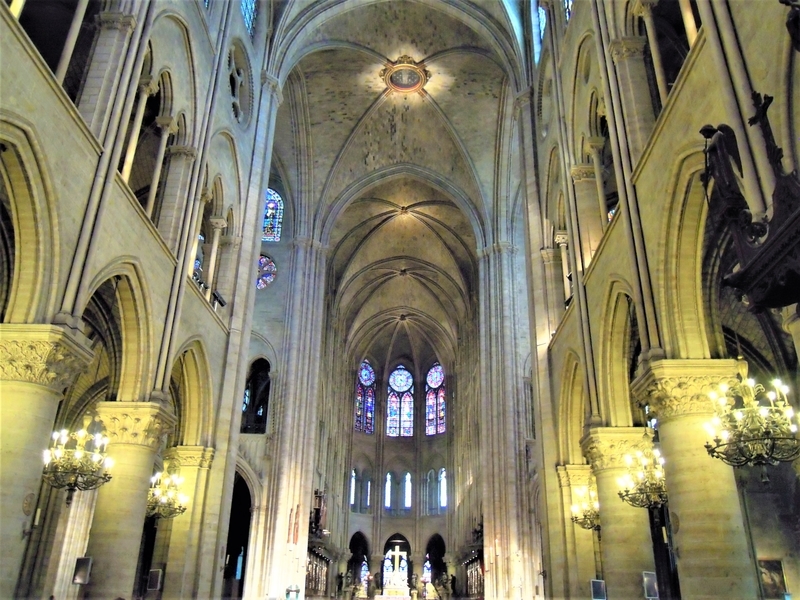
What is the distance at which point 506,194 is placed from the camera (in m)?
28.8

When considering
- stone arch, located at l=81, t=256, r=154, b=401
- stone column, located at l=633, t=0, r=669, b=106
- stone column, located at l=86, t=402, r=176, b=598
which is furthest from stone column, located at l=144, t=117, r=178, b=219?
stone column, located at l=633, t=0, r=669, b=106

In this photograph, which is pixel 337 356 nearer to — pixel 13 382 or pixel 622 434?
pixel 622 434

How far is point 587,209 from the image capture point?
46.4 feet

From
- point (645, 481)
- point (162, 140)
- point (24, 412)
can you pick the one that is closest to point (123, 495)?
point (24, 412)

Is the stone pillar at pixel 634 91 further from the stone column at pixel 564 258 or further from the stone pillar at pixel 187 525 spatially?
the stone pillar at pixel 187 525

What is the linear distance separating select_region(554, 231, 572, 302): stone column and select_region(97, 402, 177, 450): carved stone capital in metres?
9.65

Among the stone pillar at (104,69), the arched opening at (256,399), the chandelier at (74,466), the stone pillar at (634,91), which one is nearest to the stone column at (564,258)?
the stone pillar at (634,91)

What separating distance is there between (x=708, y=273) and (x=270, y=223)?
21466 millimetres

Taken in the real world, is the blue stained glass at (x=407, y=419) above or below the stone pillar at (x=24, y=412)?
above

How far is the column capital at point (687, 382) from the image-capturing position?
8.73 m

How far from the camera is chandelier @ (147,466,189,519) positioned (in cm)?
1313

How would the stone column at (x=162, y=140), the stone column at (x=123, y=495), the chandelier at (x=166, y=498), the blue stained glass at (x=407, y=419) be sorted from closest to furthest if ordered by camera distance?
the stone column at (x=123, y=495)
the stone column at (x=162, y=140)
the chandelier at (x=166, y=498)
the blue stained glass at (x=407, y=419)

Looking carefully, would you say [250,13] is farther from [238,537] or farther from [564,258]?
[238,537]

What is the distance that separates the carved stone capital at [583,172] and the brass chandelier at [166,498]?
10365 mm
